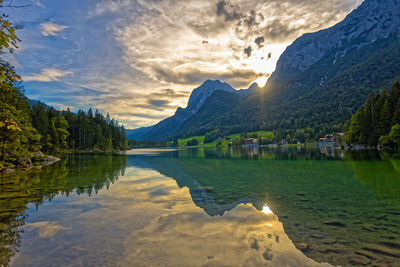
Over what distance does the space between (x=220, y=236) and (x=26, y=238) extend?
780 centimetres

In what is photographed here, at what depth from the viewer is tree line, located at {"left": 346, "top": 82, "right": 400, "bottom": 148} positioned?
6058 centimetres

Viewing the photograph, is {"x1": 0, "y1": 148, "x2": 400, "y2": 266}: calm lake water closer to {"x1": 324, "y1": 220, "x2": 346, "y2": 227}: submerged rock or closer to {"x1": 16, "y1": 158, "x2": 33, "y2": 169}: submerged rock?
{"x1": 324, "y1": 220, "x2": 346, "y2": 227}: submerged rock

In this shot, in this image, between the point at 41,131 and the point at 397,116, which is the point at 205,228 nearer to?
the point at 397,116

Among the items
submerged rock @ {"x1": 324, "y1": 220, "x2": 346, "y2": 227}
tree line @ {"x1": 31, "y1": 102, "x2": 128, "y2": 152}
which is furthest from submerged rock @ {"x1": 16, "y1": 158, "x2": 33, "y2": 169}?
submerged rock @ {"x1": 324, "y1": 220, "x2": 346, "y2": 227}

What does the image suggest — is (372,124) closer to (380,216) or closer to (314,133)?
(380,216)

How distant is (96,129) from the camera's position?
13100cm

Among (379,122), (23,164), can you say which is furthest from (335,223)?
(379,122)

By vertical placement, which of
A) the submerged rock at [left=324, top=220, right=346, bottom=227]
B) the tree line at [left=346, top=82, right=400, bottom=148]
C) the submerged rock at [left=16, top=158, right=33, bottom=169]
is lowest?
the submerged rock at [left=324, top=220, right=346, bottom=227]

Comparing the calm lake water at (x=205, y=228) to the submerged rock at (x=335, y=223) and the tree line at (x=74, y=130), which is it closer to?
the submerged rock at (x=335, y=223)

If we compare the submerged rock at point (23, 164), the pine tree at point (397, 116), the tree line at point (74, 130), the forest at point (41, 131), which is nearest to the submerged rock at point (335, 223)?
the forest at point (41, 131)

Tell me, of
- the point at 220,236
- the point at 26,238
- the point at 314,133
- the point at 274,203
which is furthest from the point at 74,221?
the point at 314,133

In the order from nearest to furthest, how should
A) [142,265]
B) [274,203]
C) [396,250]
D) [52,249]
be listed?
1. [142,265]
2. [396,250]
3. [52,249]
4. [274,203]

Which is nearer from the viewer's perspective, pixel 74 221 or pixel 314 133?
pixel 74 221

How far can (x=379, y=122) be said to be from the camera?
66.5m
